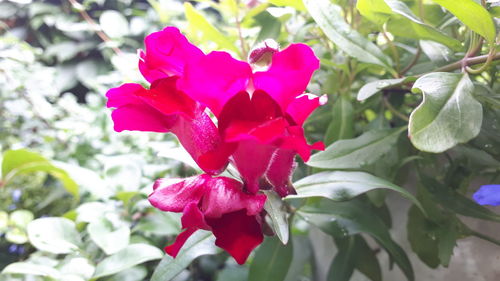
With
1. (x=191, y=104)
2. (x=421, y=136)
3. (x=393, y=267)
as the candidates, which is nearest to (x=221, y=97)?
(x=191, y=104)

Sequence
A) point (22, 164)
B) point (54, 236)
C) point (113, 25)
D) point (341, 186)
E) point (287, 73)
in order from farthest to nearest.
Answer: point (113, 25) < point (22, 164) < point (54, 236) < point (341, 186) < point (287, 73)

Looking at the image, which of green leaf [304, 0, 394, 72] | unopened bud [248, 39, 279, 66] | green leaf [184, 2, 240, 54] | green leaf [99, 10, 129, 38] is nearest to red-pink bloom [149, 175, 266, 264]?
unopened bud [248, 39, 279, 66]

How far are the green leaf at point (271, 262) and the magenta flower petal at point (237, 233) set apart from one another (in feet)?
0.61

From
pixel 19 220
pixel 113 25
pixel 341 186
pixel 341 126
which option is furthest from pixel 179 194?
pixel 113 25

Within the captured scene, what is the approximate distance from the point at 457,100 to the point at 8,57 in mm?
861

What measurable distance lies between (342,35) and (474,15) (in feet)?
0.43

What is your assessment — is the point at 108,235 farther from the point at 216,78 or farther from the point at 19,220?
the point at 216,78

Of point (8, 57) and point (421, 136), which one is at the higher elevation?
point (421, 136)

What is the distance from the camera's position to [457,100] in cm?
32

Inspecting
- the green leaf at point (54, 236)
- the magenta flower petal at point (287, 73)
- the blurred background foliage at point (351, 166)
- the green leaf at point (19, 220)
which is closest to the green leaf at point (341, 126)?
the blurred background foliage at point (351, 166)

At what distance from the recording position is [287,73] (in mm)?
271

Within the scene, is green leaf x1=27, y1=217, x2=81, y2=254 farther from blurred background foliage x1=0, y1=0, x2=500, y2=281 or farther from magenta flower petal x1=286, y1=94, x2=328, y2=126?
magenta flower petal x1=286, y1=94, x2=328, y2=126

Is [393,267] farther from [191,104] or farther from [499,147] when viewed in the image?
[191,104]

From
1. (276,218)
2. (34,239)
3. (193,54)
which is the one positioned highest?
(193,54)
